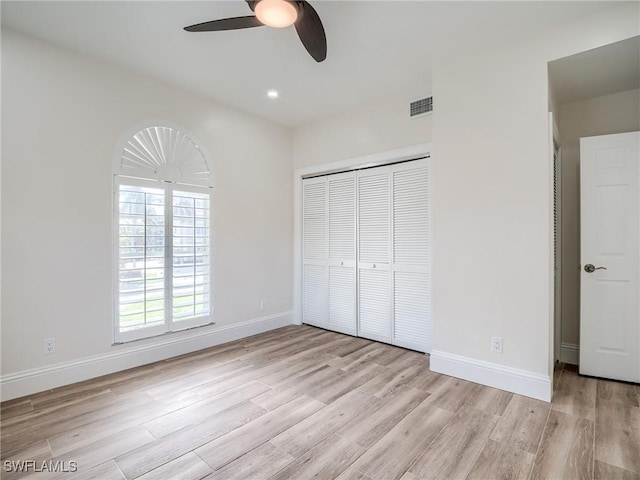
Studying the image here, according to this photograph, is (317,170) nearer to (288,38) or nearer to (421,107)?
(421,107)

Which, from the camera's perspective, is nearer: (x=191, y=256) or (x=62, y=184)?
(x=62, y=184)

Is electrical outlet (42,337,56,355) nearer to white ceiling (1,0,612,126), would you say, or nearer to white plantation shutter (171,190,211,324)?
white plantation shutter (171,190,211,324)

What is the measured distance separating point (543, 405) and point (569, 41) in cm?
264

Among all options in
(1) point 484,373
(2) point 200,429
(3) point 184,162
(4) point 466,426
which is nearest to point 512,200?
(1) point 484,373

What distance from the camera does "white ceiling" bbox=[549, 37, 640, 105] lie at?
2256 mm

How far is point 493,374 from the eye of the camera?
2.59 metres

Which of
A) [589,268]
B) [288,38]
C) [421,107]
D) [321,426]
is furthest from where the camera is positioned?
[421,107]

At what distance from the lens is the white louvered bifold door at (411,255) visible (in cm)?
334

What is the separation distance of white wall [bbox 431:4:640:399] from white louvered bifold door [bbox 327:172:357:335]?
4.12 feet

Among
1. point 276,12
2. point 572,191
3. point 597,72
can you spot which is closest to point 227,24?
point 276,12

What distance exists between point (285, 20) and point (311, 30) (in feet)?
0.59

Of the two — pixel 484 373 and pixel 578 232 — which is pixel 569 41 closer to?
pixel 578 232

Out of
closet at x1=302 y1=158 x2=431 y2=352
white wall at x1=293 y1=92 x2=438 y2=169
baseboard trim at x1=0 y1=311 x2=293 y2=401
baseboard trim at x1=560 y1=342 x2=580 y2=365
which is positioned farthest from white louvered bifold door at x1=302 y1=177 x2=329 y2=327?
baseboard trim at x1=560 y1=342 x2=580 y2=365

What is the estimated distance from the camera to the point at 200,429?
2047 mm
